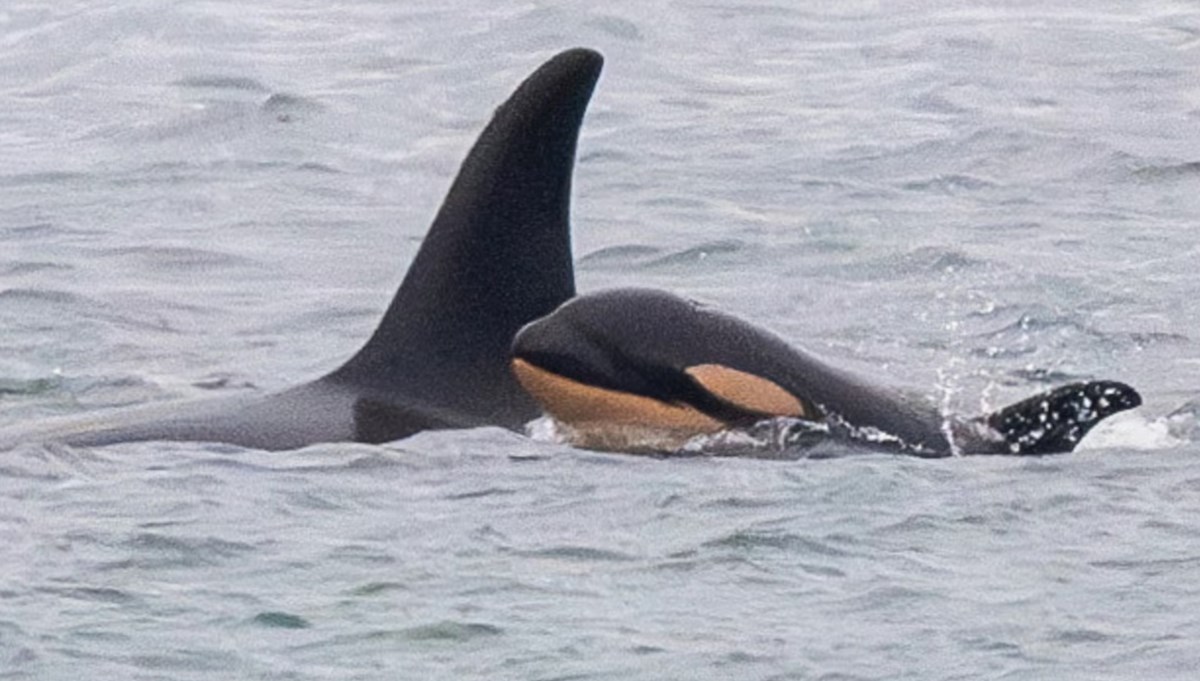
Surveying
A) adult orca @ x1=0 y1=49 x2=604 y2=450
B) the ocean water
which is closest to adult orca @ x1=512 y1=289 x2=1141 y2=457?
the ocean water

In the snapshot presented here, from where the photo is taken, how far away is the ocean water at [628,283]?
9961 millimetres

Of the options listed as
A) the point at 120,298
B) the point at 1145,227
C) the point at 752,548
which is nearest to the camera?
the point at 752,548

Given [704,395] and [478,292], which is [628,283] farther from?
[704,395]

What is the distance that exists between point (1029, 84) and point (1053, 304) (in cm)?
733

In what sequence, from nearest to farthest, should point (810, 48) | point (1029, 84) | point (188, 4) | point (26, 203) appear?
1. point (26, 203)
2. point (1029, 84)
3. point (810, 48)
4. point (188, 4)

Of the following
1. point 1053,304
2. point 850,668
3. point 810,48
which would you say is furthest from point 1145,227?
point 850,668

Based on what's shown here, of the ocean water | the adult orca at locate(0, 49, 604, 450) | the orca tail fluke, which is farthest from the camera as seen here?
the adult orca at locate(0, 49, 604, 450)

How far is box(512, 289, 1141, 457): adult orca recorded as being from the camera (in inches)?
489

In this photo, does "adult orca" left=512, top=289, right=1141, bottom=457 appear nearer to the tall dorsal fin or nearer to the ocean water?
the ocean water

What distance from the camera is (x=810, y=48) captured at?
24.8m

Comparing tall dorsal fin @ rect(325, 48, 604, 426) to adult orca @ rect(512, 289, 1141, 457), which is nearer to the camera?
adult orca @ rect(512, 289, 1141, 457)

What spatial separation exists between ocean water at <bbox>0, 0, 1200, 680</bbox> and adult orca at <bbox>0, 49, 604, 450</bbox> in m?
0.41

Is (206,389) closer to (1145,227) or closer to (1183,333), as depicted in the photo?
(1183,333)

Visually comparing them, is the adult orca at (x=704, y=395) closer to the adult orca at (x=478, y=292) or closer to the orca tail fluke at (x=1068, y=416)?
the orca tail fluke at (x=1068, y=416)
